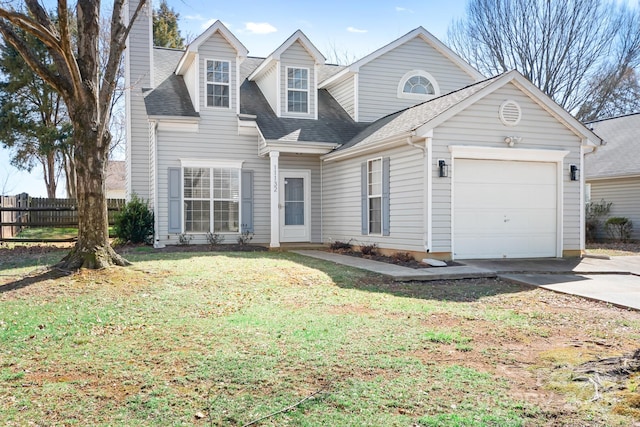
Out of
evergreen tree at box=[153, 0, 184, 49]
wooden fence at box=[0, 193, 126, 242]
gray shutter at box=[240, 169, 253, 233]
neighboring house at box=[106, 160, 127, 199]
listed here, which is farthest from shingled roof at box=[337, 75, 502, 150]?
neighboring house at box=[106, 160, 127, 199]

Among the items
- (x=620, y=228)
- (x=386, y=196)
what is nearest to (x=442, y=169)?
(x=386, y=196)

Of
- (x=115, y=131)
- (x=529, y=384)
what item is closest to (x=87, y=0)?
(x=529, y=384)

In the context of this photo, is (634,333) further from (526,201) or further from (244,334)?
(526,201)

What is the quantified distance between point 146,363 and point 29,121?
24483 mm

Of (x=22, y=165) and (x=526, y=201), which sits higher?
(x=22, y=165)

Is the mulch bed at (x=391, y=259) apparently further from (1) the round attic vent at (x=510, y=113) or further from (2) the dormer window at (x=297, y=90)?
(2) the dormer window at (x=297, y=90)

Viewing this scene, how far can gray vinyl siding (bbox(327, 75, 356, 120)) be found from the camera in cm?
1661

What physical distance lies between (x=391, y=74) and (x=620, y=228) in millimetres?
10477

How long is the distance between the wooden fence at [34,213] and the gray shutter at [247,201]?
518 centimetres

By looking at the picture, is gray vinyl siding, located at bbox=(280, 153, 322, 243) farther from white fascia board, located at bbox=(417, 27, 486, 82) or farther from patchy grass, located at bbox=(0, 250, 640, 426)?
patchy grass, located at bbox=(0, 250, 640, 426)

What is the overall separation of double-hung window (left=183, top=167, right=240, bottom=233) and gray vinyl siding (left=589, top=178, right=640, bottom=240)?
14.3 metres

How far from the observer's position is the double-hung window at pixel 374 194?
1262cm

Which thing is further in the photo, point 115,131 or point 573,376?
point 115,131

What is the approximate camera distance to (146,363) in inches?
174
